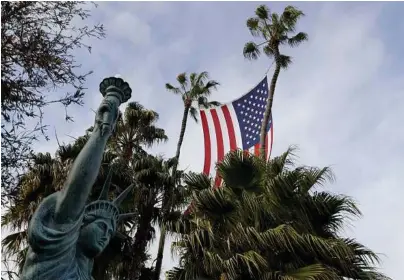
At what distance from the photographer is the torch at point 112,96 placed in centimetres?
463

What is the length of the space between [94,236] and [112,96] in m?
1.12

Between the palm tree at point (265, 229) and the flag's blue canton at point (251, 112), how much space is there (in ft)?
16.1

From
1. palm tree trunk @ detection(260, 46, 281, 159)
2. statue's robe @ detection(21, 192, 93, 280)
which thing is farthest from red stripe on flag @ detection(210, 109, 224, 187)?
statue's robe @ detection(21, 192, 93, 280)

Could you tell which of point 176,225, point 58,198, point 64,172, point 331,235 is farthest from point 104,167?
point 58,198

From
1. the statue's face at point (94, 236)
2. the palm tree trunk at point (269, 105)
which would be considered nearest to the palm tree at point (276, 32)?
the palm tree trunk at point (269, 105)

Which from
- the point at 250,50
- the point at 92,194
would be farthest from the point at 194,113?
the point at 92,194

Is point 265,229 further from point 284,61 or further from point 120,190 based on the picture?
point 284,61

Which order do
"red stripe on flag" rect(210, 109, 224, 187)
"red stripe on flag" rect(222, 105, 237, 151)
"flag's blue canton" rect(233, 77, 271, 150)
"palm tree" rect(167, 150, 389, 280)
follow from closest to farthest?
"palm tree" rect(167, 150, 389, 280) < "red stripe on flag" rect(210, 109, 224, 187) < "red stripe on flag" rect(222, 105, 237, 151) < "flag's blue canton" rect(233, 77, 271, 150)

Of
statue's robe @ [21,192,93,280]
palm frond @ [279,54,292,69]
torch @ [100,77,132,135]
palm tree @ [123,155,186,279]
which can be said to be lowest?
statue's robe @ [21,192,93,280]

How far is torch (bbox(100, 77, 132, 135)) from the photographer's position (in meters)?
4.63

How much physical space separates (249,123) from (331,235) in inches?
274

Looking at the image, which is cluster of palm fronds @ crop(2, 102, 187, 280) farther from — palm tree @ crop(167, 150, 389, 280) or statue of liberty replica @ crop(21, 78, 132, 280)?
statue of liberty replica @ crop(21, 78, 132, 280)

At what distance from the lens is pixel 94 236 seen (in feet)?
14.4

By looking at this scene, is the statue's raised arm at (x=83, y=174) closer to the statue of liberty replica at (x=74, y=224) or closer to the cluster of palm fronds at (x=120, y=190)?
the statue of liberty replica at (x=74, y=224)
